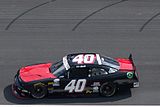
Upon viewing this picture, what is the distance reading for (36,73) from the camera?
15023 mm

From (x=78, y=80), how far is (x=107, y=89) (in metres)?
1.02

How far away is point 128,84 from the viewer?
48.3ft

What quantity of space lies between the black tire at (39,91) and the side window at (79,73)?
967 millimetres

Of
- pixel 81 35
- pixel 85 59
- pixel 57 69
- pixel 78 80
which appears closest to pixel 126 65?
pixel 85 59

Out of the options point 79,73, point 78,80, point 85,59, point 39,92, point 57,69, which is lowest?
point 39,92

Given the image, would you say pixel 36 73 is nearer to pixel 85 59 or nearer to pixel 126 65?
pixel 85 59

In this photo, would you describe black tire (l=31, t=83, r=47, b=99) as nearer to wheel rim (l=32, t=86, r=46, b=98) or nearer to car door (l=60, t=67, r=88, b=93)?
wheel rim (l=32, t=86, r=46, b=98)

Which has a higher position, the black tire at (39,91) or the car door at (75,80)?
the car door at (75,80)

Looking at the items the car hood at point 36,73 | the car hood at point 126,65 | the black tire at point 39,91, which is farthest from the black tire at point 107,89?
the black tire at point 39,91

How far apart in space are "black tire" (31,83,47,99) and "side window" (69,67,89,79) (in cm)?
97

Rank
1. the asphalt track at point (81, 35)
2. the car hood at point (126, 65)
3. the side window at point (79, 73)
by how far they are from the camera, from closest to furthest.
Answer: the side window at point (79, 73) → the car hood at point (126, 65) → the asphalt track at point (81, 35)

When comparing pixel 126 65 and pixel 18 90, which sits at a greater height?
pixel 126 65

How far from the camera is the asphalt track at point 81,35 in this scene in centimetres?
1546

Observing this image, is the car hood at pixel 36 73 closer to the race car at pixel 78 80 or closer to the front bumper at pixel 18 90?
the race car at pixel 78 80
